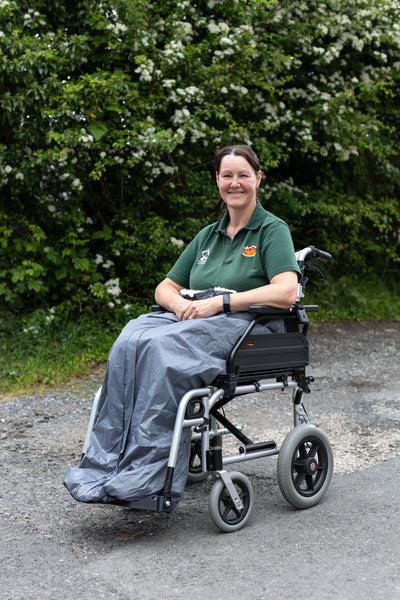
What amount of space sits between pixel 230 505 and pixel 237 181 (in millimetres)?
1620

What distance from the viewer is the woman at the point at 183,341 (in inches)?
123

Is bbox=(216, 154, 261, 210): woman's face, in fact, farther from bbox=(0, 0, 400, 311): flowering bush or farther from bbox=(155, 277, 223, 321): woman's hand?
bbox=(0, 0, 400, 311): flowering bush

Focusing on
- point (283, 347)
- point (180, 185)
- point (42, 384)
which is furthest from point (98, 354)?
point (283, 347)

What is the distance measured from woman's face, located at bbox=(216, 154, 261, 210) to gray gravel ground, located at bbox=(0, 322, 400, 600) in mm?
1562

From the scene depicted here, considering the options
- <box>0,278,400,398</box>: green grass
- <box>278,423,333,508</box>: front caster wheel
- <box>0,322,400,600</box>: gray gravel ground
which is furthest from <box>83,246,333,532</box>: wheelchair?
<box>0,278,400,398</box>: green grass

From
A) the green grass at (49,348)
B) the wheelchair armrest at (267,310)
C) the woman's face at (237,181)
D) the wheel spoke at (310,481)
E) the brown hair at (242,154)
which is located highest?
the brown hair at (242,154)

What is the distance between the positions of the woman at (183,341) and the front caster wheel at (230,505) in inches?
7.8

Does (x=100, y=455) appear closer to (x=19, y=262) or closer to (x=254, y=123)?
(x=19, y=262)

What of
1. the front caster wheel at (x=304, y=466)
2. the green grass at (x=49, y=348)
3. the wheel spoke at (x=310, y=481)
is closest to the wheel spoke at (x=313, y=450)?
the front caster wheel at (x=304, y=466)

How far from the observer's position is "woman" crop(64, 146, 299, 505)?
3.12 m

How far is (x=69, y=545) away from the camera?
3.23 m

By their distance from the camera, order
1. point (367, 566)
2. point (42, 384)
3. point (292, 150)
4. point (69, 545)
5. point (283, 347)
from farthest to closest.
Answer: point (292, 150) → point (42, 384) → point (283, 347) → point (69, 545) → point (367, 566)

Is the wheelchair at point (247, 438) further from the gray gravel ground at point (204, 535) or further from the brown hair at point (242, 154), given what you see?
the brown hair at point (242, 154)

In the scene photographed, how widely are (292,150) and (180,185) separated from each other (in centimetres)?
204
